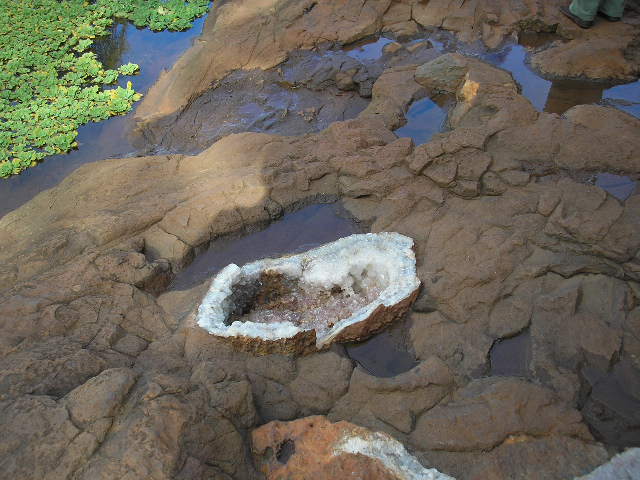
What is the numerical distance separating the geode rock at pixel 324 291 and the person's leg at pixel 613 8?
16.8 feet

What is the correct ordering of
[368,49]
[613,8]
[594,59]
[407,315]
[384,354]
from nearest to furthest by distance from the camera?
1. [384,354]
2. [407,315]
3. [594,59]
4. [613,8]
5. [368,49]

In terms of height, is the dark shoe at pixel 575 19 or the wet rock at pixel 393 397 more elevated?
the wet rock at pixel 393 397

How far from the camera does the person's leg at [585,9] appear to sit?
6.89 m

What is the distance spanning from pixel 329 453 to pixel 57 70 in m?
7.66

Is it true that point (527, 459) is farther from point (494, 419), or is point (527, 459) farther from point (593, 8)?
point (593, 8)

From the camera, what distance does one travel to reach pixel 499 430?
315cm

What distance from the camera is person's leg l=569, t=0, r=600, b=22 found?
22.6ft

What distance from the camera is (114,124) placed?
718 cm

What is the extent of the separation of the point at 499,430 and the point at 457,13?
6.62m

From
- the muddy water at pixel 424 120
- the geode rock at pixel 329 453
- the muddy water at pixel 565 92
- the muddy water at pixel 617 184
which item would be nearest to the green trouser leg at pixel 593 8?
the muddy water at pixel 565 92

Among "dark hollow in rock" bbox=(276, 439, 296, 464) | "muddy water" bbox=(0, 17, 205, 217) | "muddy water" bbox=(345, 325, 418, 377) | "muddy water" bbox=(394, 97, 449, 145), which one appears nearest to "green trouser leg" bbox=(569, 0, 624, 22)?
"muddy water" bbox=(394, 97, 449, 145)

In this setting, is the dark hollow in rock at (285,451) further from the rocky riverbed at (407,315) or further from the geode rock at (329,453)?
the rocky riverbed at (407,315)

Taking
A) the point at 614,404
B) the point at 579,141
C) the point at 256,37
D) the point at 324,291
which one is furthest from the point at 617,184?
the point at 256,37

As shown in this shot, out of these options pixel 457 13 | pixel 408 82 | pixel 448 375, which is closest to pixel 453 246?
pixel 448 375
